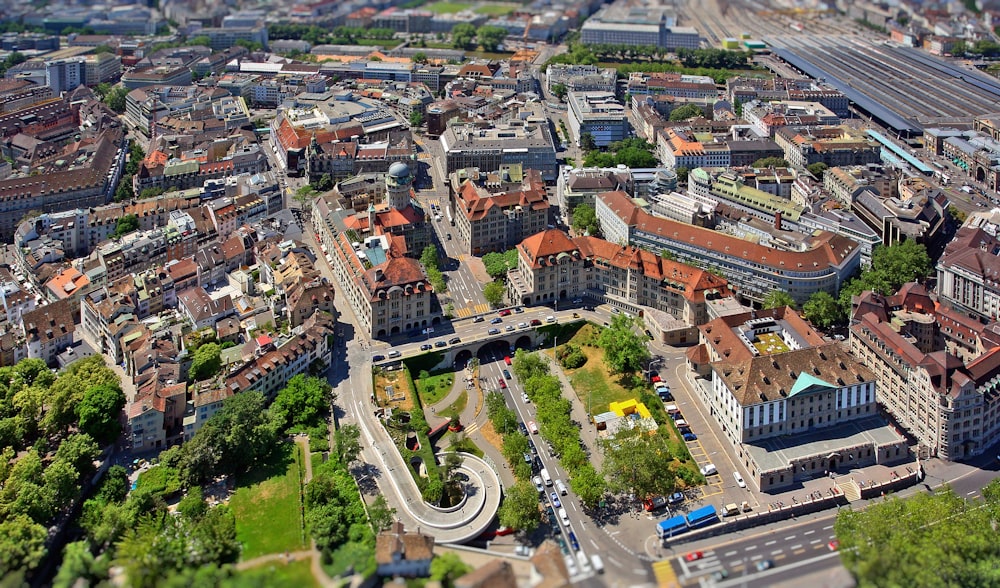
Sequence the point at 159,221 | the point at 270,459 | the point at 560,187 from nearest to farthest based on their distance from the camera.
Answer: the point at 270,459 < the point at 159,221 < the point at 560,187

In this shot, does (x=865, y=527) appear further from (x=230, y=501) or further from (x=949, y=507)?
(x=230, y=501)

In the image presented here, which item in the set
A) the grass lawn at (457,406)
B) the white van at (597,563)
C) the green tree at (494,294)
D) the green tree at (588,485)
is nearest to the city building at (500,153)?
the green tree at (494,294)

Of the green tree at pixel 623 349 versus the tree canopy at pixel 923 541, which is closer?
the tree canopy at pixel 923 541

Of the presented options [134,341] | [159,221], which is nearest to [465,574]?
[134,341]

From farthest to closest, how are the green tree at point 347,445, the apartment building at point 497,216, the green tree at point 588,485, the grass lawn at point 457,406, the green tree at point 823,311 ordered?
the apartment building at point 497,216 < the green tree at point 823,311 < the grass lawn at point 457,406 < the green tree at point 347,445 < the green tree at point 588,485

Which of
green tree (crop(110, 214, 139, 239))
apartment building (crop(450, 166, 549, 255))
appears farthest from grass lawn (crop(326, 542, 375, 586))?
green tree (crop(110, 214, 139, 239))

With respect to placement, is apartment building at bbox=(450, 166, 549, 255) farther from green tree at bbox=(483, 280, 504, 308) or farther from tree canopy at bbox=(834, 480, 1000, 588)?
tree canopy at bbox=(834, 480, 1000, 588)

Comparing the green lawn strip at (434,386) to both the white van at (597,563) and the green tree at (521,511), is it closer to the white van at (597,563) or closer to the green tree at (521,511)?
the green tree at (521,511)
